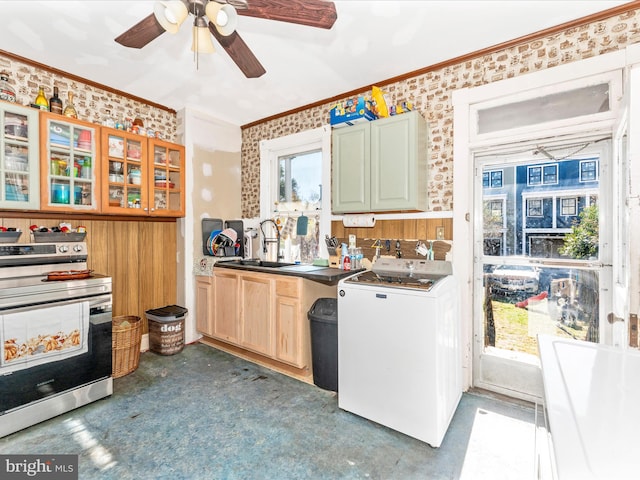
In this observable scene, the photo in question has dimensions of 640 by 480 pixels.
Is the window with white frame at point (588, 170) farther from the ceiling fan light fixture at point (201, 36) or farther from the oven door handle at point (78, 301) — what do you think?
the oven door handle at point (78, 301)

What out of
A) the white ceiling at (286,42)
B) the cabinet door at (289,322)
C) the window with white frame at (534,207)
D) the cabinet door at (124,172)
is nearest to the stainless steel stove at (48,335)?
the cabinet door at (124,172)

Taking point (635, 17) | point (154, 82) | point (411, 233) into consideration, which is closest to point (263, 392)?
point (411, 233)

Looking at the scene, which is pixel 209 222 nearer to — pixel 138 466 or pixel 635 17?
pixel 138 466

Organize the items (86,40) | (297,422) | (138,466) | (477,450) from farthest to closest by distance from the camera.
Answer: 1. (86,40)
2. (297,422)
3. (477,450)
4. (138,466)

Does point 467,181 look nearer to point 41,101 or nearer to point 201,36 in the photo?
point 201,36

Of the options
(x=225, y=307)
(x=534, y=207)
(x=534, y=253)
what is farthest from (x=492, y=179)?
(x=225, y=307)

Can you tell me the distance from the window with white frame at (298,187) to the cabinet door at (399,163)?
2.42 ft

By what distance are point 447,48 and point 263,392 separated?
3.08 m

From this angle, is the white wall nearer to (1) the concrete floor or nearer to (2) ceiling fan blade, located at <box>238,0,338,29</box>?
(1) the concrete floor

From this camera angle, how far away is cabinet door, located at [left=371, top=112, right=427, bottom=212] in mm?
2502

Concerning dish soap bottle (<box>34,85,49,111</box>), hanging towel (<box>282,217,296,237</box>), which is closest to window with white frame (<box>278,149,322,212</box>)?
hanging towel (<box>282,217,296,237</box>)

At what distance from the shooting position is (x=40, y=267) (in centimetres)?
252

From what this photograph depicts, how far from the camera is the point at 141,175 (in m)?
3.09

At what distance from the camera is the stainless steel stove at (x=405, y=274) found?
204cm
